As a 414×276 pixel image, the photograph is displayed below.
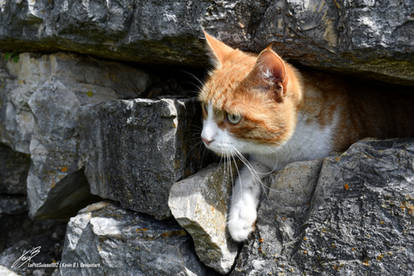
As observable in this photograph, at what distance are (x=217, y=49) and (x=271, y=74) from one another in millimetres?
396

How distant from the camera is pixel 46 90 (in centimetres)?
276

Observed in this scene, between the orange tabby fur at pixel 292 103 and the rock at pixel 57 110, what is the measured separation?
3.29 feet

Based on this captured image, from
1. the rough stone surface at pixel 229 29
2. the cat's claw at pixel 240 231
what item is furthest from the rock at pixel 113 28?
the cat's claw at pixel 240 231

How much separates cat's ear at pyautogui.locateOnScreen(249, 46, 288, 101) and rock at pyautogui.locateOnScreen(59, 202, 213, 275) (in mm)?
1049

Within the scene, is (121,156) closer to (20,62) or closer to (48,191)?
(48,191)

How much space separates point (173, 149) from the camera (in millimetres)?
2154

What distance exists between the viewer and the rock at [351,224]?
169 centimetres

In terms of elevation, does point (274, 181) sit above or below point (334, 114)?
below

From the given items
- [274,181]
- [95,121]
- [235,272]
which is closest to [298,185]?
[274,181]

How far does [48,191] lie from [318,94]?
2.16 metres

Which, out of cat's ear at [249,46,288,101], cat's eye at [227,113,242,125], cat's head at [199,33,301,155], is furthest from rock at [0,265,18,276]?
cat's ear at [249,46,288,101]

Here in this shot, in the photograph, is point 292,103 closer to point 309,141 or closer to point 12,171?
point 309,141
